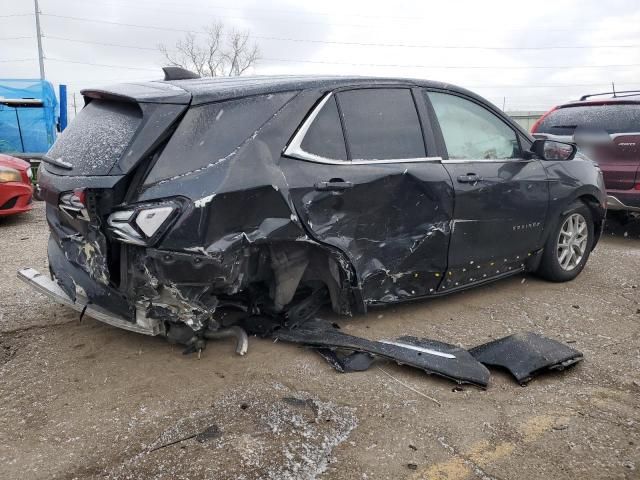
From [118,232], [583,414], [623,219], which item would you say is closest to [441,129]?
[583,414]

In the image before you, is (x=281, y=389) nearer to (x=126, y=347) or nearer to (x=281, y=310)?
(x=281, y=310)

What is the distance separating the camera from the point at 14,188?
720 cm

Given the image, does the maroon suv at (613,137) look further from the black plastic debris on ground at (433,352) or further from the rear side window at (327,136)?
the rear side window at (327,136)

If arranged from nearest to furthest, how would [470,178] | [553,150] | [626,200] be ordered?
[470,178] → [553,150] → [626,200]

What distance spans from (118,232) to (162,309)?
49 cm

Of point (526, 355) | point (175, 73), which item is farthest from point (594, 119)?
point (175, 73)

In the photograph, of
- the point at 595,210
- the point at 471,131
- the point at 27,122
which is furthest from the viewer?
the point at 27,122

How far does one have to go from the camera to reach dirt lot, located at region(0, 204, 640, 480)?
2.46m

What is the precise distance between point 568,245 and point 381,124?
2416mm

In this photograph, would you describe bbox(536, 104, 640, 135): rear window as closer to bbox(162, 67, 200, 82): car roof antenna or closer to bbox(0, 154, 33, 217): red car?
bbox(162, 67, 200, 82): car roof antenna

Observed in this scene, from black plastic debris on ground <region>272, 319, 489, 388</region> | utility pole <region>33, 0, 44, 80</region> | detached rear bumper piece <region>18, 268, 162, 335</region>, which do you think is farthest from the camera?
utility pole <region>33, 0, 44, 80</region>

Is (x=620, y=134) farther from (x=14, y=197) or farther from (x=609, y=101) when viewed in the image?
(x=14, y=197)

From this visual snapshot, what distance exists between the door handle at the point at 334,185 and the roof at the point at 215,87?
615mm

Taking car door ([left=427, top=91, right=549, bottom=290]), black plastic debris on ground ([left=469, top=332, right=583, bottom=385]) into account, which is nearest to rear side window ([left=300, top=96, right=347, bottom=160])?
car door ([left=427, top=91, right=549, bottom=290])
